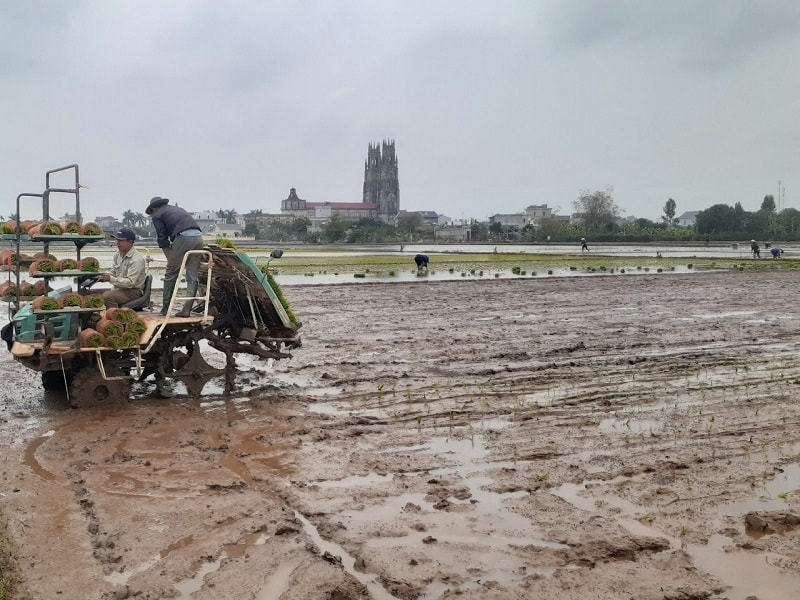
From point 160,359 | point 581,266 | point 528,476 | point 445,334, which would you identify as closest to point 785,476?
point 528,476

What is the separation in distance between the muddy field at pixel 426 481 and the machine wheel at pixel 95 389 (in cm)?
15

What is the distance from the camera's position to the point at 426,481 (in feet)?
23.0

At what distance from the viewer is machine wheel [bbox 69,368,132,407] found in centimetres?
962

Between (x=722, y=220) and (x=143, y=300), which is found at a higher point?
(x=722, y=220)

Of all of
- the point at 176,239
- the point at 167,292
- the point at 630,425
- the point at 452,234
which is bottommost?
the point at 630,425

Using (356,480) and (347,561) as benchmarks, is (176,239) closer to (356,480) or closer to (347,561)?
(356,480)

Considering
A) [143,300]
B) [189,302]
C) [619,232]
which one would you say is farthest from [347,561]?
[619,232]

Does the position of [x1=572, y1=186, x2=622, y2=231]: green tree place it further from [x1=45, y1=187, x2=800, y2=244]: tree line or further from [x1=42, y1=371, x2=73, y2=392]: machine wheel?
[x1=42, y1=371, x2=73, y2=392]: machine wheel

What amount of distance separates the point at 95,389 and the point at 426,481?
4.90 meters

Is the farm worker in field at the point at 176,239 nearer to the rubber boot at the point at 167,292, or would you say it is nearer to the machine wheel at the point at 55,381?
the rubber boot at the point at 167,292

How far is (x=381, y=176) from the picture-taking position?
7854 inches

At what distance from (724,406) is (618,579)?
201 inches

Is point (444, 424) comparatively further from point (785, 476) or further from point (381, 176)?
point (381, 176)

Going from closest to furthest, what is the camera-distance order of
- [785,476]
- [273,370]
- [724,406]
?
1. [785,476]
2. [724,406]
3. [273,370]
